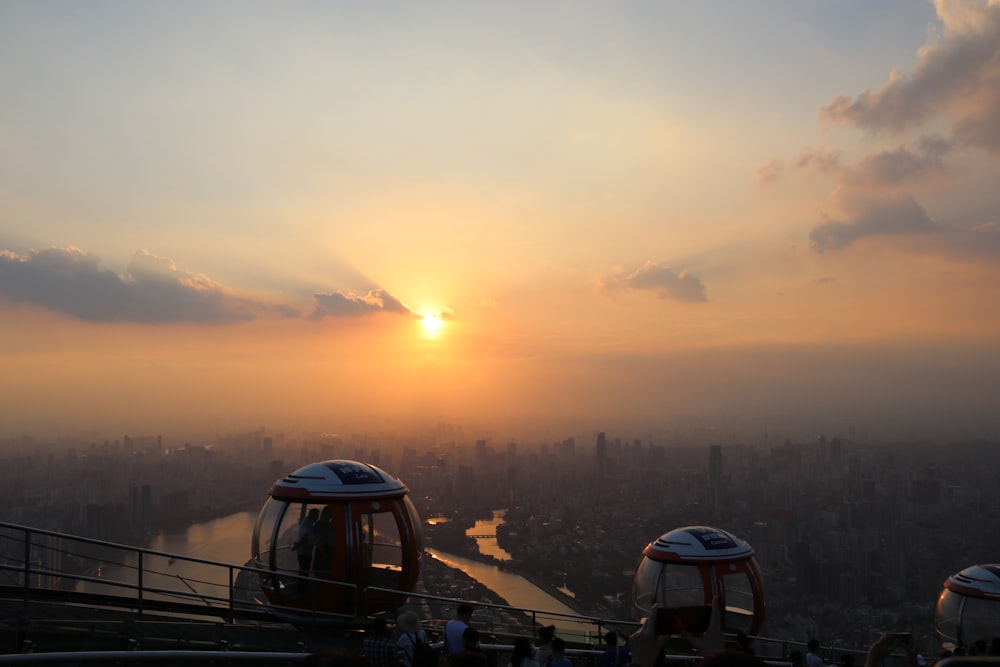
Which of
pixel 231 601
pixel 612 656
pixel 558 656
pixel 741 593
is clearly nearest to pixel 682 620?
pixel 558 656

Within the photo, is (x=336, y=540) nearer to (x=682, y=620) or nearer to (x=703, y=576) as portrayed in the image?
(x=703, y=576)

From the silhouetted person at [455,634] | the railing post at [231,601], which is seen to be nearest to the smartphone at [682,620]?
the silhouetted person at [455,634]

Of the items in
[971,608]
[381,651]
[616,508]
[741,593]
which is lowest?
[616,508]

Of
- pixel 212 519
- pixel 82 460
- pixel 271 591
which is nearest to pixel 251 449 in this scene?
pixel 82 460

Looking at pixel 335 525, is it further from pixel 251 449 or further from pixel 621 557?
pixel 251 449

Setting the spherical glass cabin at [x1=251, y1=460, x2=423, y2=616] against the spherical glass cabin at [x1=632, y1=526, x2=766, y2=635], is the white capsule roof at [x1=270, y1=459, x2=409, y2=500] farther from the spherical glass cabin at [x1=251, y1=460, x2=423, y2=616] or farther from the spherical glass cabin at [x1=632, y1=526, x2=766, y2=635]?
the spherical glass cabin at [x1=632, y1=526, x2=766, y2=635]

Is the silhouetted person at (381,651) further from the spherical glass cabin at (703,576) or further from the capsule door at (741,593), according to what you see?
the capsule door at (741,593)
